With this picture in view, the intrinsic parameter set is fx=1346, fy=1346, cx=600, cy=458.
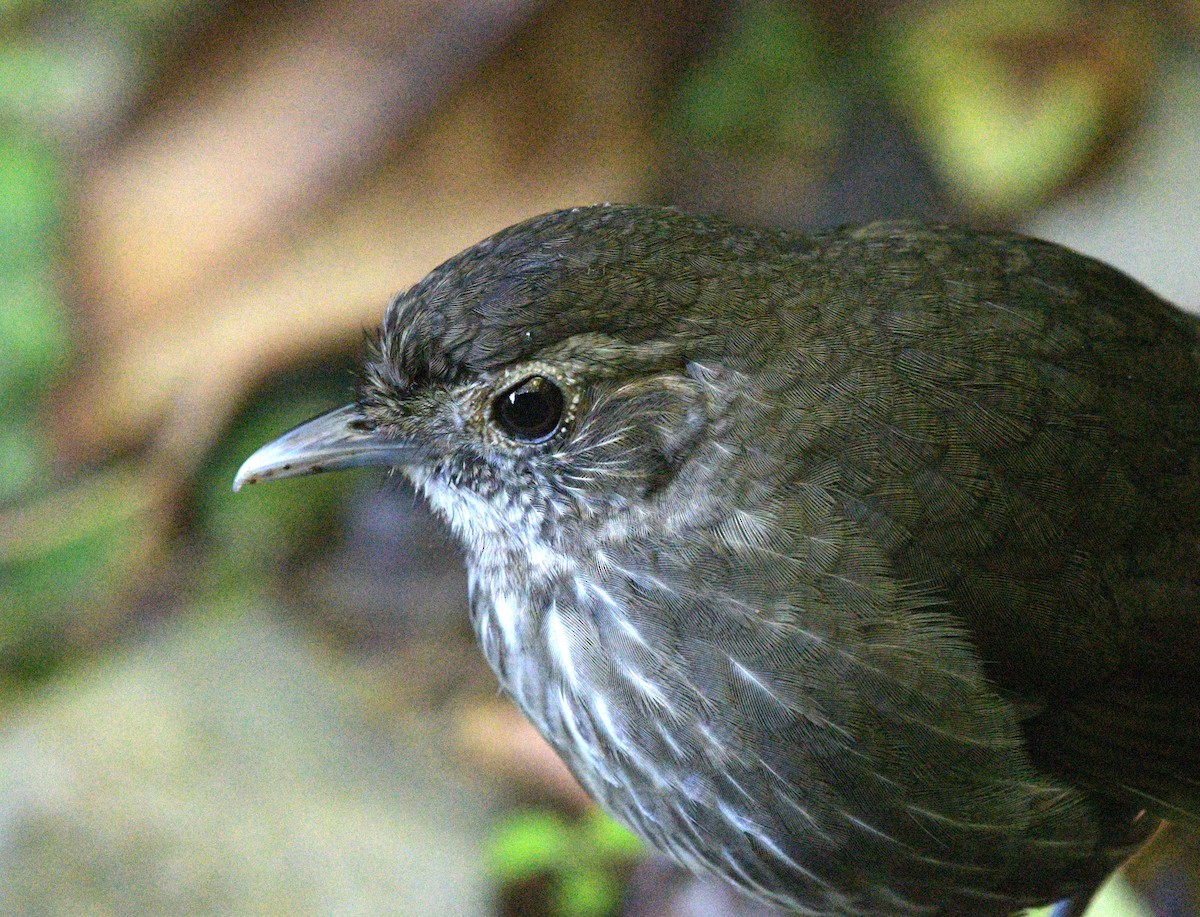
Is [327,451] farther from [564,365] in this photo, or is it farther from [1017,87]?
[1017,87]

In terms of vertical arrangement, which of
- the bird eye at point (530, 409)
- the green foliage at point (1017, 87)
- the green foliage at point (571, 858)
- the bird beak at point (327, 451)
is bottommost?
the green foliage at point (571, 858)

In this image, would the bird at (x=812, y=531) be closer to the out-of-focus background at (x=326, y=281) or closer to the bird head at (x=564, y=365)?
the bird head at (x=564, y=365)

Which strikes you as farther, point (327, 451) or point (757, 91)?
point (757, 91)

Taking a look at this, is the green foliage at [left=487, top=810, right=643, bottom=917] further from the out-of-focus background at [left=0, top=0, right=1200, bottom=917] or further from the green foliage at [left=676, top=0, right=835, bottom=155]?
the green foliage at [left=676, top=0, right=835, bottom=155]

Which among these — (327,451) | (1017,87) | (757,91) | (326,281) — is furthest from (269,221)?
(1017,87)

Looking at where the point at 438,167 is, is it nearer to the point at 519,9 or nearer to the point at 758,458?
the point at 519,9

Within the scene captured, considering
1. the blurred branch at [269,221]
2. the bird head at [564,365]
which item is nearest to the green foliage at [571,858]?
the bird head at [564,365]
